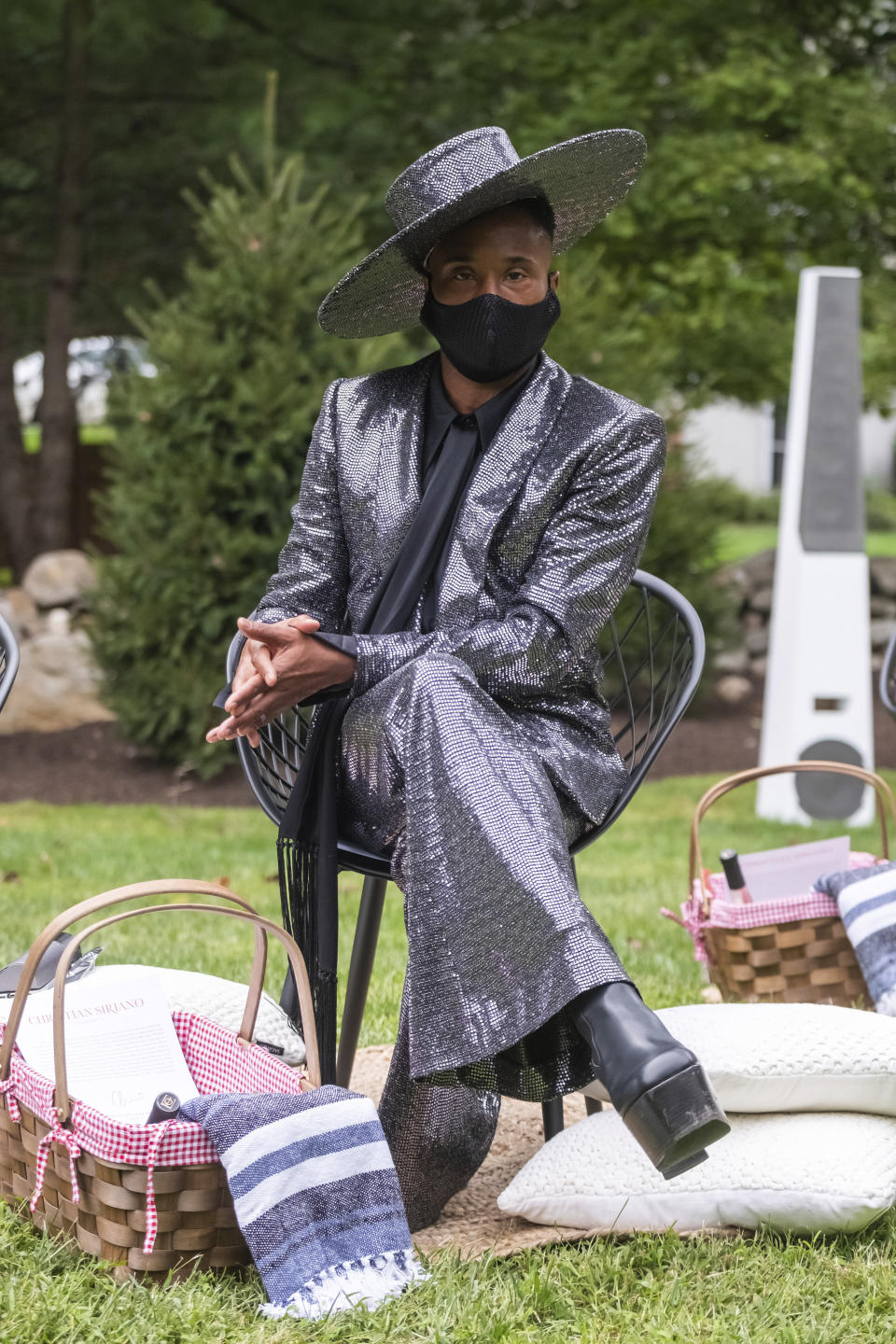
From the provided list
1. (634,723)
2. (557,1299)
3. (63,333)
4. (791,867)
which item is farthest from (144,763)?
(557,1299)

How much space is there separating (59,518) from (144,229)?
2.47 m

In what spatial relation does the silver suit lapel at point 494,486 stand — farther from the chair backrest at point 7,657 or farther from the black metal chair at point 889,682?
the black metal chair at point 889,682

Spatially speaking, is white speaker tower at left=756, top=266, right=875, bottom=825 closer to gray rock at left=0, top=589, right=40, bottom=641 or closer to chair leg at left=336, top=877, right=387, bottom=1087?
chair leg at left=336, top=877, right=387, bottom=1087

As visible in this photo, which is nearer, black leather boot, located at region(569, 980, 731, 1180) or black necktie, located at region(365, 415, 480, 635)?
black leather boot, located at region(569, 980, 731, 1180)

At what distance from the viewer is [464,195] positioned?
2.42m

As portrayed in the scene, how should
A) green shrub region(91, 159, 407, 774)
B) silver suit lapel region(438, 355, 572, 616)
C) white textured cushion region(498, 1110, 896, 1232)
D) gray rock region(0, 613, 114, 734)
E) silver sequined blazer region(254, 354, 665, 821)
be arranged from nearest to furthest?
white textured cushion region(498, 1110, 896, 1232) → silver sequined blazer region(254, 354, 665, 821) → silver suit lapel region(438, 355, 572, 616) → green shrub region(91, 159, 407, 774) → gray rock region(0, 613, 114, 734)

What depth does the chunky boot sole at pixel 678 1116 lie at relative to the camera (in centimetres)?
183

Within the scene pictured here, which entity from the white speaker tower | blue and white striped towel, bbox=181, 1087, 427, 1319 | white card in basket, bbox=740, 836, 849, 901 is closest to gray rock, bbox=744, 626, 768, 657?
the white speaker tower

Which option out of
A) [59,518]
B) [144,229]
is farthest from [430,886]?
[144,229]

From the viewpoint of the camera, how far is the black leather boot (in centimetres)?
183

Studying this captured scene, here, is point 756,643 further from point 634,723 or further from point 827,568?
point 634,723

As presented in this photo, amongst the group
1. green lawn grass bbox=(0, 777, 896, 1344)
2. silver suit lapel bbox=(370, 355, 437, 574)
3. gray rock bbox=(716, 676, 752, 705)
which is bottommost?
green lawn grass bbox=(0, 777, 896, 1344)

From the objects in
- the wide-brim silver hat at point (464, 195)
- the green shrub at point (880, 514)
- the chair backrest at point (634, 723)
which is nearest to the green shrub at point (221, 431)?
the chair backrest at point (634, 723)

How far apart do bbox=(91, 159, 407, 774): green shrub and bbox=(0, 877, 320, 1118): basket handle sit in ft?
14.8
